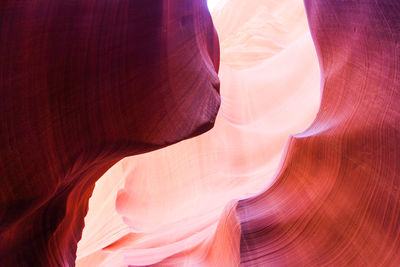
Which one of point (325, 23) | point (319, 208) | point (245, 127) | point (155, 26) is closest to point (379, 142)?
point (319, 208)

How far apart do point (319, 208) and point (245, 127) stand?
1.40 metres

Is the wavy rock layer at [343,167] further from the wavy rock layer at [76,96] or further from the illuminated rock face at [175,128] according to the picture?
the wavy rock layer at [76,96]

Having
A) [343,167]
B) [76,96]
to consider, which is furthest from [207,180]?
[76,96]

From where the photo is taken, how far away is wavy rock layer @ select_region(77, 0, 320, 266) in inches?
55.1

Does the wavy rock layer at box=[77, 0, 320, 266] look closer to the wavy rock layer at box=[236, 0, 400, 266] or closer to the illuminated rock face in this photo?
the illuminated rock face

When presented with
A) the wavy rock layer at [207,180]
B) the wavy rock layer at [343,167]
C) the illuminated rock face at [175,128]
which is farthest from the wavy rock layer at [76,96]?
the wavy rock layer at [207,180]

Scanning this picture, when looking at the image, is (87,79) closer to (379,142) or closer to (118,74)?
(118,74)

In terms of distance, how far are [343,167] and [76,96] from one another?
2.26ft

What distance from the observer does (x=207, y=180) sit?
1.98m

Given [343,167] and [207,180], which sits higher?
[343,167]

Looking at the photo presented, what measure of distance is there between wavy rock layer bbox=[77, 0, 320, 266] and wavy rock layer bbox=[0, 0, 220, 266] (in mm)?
504

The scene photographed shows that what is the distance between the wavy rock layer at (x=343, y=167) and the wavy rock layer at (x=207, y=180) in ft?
0.43

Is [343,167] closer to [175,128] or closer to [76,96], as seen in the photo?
[175,128]

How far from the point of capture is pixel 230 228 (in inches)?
44.5
